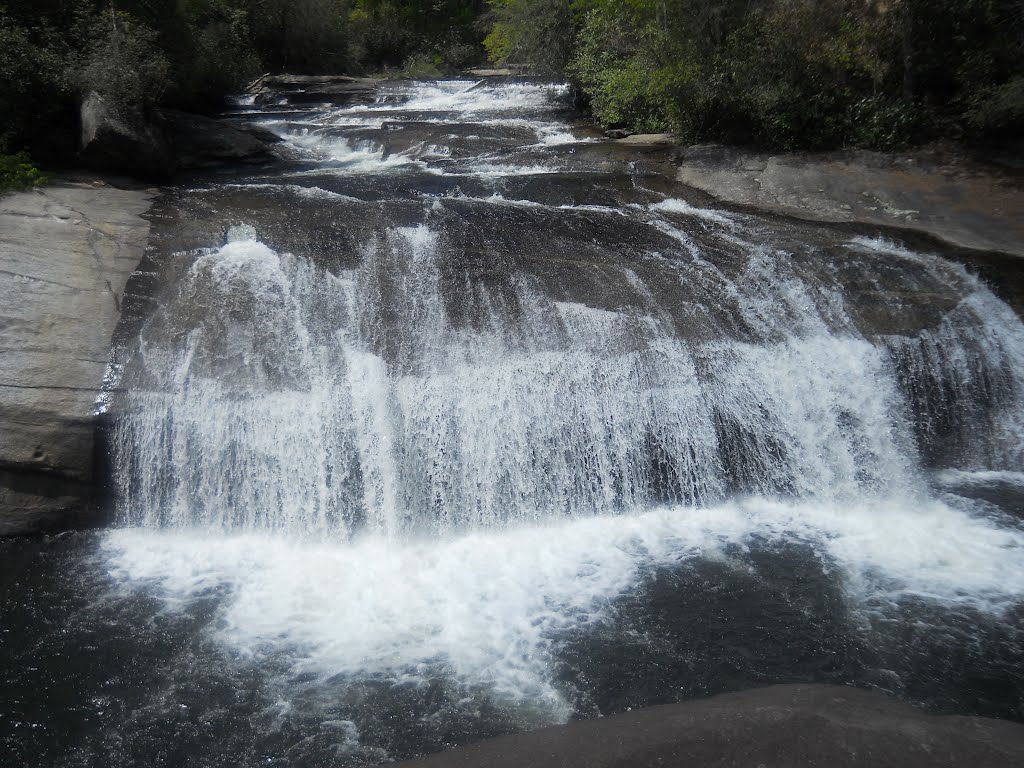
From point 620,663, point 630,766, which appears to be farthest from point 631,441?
point 630,766

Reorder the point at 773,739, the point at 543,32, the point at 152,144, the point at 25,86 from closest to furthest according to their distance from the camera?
the point at 773,739 → the point at 25,86 → the point at 152,144 → the point at 543,32

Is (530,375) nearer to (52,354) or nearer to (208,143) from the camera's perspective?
(52,354)

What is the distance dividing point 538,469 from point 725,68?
8190 mm

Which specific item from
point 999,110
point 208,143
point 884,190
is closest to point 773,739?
point 884,190

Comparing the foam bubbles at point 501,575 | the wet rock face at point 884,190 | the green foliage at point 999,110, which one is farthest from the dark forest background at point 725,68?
the foam bubbles at point 501,575

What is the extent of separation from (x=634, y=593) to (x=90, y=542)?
473 centimetres

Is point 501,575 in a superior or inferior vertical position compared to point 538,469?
inferior

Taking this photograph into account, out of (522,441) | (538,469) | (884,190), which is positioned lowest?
(538,469)

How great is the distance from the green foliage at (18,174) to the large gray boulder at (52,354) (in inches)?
20.6

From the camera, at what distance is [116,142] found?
31.1 ft

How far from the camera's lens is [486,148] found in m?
12.6

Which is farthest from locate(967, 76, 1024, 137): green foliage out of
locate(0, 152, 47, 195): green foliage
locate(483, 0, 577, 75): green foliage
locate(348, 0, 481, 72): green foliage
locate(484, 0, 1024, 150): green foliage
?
locate(348, 0, 481, 72): green foliage

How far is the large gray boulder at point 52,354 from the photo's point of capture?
21.1 ft

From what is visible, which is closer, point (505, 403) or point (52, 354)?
point (52, 354)
